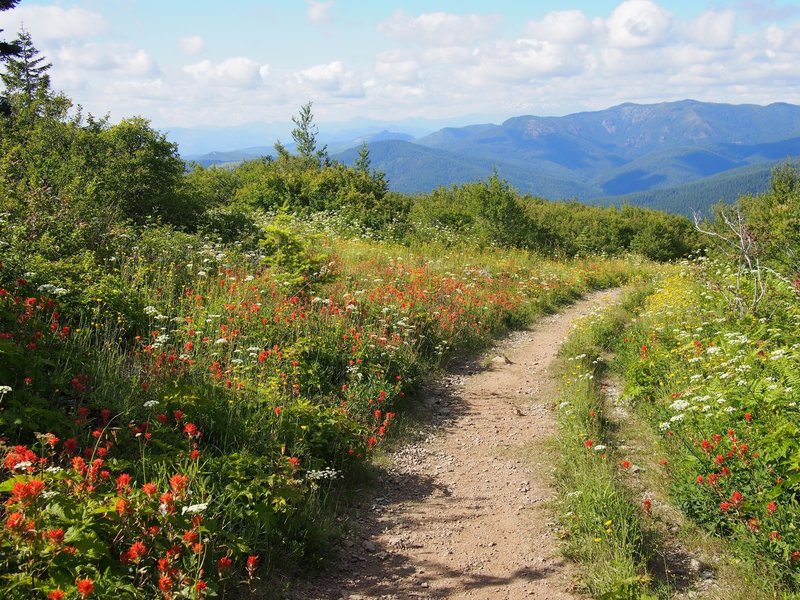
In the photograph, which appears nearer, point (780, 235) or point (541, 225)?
point (780, 235)

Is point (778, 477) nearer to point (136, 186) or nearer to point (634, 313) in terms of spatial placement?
point (634, 313)

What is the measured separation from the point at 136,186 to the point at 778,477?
509 inches

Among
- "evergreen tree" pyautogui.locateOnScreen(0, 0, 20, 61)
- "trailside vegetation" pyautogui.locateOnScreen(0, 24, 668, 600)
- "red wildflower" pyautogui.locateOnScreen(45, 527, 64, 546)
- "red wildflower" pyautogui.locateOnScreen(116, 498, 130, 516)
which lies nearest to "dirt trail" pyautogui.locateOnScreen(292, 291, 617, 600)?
"trailside vegetation" pyautogui.locateOnScreen(0, 24, 668, 600)

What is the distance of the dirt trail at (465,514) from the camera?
400 centimetres

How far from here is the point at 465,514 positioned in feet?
16.4

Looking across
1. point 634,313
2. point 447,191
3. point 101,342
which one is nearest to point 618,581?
point 101,342

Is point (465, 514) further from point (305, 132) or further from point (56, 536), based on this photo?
point (305, 132)

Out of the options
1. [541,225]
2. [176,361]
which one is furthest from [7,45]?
[541,225]

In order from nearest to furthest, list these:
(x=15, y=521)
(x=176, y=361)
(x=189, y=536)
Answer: (x=15, y=521)
(x=189, y=536)
(x=176, y=361)

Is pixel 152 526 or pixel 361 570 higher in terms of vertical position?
pixel 152 526

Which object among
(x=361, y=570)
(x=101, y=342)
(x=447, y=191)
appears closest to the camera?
(x=361, y=570)

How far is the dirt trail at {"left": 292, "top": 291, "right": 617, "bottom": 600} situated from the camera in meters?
4.00

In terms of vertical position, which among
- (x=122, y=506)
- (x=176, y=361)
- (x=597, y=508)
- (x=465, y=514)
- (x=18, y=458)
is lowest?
(x=465, y=514)

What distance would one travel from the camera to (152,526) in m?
3.09
